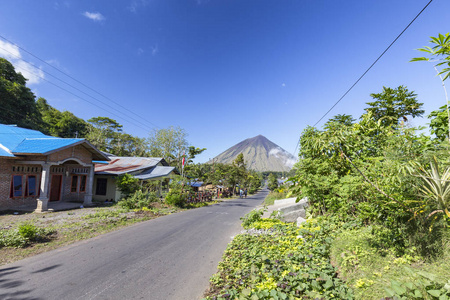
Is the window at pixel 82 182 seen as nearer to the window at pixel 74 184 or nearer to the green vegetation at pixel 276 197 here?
the window at pixel 74 184

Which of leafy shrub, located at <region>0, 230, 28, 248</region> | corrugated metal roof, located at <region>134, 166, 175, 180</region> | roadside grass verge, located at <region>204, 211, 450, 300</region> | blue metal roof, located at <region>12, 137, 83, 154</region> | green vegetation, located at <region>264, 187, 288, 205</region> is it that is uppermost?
blue metal roof, located at <region>12, 137, 83, 154</region>

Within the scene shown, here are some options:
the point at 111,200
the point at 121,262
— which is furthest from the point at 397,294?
the point at 111,200

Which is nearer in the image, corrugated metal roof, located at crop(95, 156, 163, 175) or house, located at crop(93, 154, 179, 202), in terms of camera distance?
house, located at crop(93, 154, 179, 202)

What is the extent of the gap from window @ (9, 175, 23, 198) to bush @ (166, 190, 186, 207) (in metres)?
9.69

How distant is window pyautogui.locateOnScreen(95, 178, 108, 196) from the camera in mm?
19219

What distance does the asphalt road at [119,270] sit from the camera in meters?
4.14

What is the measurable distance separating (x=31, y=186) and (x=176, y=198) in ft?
32.9

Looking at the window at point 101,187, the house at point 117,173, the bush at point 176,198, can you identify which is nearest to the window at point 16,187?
the house at point 117,173

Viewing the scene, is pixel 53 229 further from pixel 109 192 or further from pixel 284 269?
pixel 109 192

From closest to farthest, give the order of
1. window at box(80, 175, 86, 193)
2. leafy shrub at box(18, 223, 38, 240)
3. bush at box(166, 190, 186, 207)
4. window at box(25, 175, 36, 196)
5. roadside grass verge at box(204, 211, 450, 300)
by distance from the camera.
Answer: roadside grass verge at box(204, 211, 450, 300) → leafy shrub at box(18, 223, 38, 240) → window at box(25, 175, 36, 196) → bush at box(166, 190, 186, 207) → window at box(80, 175, 86, 193)

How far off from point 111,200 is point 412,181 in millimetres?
21092

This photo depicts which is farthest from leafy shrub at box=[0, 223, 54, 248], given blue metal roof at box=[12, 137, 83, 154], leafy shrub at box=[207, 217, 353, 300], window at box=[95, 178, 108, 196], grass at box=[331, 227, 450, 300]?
window at box=[95, 178, 108, 196]

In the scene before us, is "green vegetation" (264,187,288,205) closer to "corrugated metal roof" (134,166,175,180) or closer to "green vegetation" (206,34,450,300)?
"corrugated metal roof" (134,166,175,180)

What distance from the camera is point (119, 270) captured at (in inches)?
202
